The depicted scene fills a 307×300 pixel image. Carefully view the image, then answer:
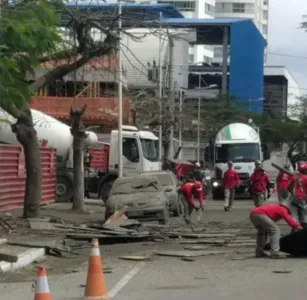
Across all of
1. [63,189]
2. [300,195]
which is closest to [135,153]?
[63,189]

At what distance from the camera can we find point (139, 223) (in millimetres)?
21328

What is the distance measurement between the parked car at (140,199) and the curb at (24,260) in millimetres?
6575

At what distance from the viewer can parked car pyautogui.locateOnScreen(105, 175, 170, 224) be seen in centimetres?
2273

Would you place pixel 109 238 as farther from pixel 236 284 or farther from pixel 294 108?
pixel 294 108

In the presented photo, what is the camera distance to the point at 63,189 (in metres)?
35.2

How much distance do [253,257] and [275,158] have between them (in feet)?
280

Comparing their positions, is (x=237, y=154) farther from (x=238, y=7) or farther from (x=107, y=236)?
(x=238, y=7)

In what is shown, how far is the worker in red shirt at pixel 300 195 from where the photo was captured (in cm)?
1909

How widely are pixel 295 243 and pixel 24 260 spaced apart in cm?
494

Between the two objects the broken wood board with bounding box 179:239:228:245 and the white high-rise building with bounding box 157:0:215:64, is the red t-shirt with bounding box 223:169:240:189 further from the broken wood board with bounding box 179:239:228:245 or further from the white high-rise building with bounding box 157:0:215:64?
the white high-rise building with bounding box 157:0:215:64

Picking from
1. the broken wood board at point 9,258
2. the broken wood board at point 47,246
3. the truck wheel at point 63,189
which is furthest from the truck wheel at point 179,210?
the broken wood board at point 9,258

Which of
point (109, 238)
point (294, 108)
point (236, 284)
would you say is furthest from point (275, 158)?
point (236, 284)

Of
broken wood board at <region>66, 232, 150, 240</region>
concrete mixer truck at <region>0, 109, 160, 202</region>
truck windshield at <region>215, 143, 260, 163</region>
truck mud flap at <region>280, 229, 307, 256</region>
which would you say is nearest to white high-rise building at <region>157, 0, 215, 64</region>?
truck windshield at <region>215, 143, 260, 163</region>

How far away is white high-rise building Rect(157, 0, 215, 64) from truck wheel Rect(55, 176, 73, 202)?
90947mm
